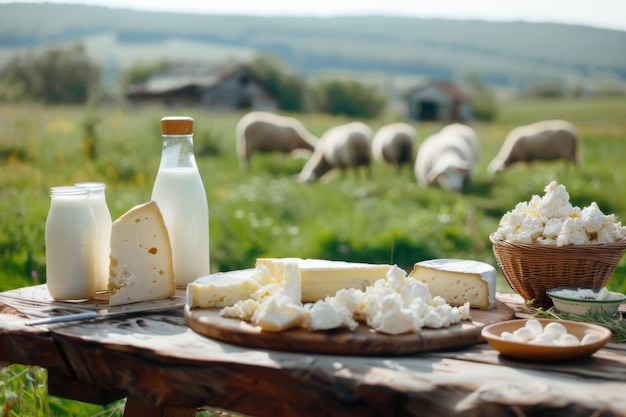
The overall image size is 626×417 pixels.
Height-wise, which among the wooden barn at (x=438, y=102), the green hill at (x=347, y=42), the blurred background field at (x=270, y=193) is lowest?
the blurred background field at (x=270, y=193)

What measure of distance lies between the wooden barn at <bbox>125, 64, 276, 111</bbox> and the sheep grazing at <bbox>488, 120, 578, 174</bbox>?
10.1m

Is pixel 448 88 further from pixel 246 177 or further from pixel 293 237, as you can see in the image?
pixel 293 237

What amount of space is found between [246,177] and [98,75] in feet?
38.1

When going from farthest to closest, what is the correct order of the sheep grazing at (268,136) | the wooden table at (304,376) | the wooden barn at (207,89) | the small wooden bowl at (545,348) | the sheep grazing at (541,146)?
the wooden barn at (207,89) < the sheep grazing at (268,136) < the sheep grazing at (541,146) < the small wooden bowl at (545,348) < the wooden table at (304,376)

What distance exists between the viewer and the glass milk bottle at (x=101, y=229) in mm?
2342

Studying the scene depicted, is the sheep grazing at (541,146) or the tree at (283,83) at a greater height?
the tree at (283,83)

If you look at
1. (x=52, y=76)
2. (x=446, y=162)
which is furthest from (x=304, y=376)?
(x=52, y=76)

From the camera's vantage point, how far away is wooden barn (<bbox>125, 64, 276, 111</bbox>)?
21.4m

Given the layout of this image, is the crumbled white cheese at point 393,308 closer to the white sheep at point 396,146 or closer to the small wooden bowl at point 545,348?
the small wooden bowl at point 545,348

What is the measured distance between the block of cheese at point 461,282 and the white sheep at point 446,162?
8763 millimetres

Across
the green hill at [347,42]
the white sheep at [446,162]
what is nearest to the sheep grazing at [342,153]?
the white sheep at [446,162]

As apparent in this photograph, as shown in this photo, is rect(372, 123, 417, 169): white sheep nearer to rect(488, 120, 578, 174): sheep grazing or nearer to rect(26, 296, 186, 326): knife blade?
rect(488, 120, 578, 174): sheep grazing

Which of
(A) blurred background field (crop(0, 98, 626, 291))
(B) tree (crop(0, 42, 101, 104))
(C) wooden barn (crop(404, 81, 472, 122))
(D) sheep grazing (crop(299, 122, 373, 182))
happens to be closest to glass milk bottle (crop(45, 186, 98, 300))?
(A) blurred background field (crop(0, 98, 626, 291))

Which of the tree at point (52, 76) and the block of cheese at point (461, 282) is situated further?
the tree at point (52, 76)
